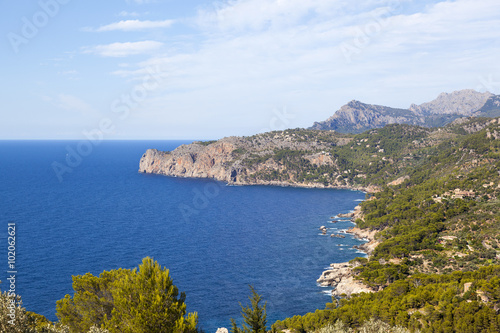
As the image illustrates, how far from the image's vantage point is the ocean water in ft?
216

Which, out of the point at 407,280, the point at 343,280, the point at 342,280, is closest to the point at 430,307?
the point at 407,280

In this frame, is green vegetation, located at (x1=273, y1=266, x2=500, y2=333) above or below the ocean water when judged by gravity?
below

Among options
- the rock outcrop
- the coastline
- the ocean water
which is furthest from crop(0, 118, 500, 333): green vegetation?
the ocean water

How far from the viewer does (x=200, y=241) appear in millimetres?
98688

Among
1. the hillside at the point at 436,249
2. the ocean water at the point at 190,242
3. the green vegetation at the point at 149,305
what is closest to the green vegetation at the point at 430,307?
the hillside at the point at 436,249

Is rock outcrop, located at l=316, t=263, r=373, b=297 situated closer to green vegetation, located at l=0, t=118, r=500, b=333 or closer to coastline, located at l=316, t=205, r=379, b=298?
coastline, located at l=316, t=205, r=379, b=298

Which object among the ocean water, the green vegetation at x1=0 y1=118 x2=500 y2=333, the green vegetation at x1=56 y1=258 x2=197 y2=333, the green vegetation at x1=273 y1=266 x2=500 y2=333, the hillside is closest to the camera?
the green vegetation at x1=56 y1=258 x2=197 y2=333

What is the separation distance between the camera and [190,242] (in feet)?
320

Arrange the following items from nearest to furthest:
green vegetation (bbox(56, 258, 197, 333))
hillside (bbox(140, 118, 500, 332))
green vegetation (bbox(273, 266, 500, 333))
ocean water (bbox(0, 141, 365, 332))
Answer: green vegetation (bbox(56, 258, 197, 333))
green vegetation (bbox(273, 266, 500, 333))
hillside (bbox(140, 118, 500, 332))
ocean water (bbox(0, 141, 365, 332))

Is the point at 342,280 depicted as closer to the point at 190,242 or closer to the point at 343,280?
the point at 343,280

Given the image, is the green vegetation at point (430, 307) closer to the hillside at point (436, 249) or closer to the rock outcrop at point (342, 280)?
the hillside at point (436, 249)

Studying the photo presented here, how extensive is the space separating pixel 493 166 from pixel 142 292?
108972 mm

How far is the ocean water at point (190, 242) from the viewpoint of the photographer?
65.9m

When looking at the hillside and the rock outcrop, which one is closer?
the hillside
